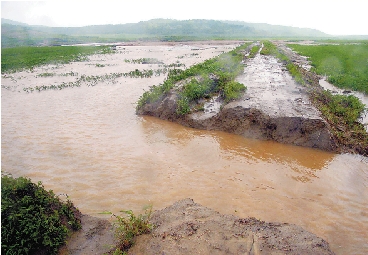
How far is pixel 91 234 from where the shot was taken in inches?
177

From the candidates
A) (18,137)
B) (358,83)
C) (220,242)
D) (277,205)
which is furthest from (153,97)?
(358,83)

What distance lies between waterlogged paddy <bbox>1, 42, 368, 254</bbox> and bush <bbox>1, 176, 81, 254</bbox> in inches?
51.4

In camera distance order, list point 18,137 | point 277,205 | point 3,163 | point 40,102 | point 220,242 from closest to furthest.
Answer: point 220,242 → point 277,205 → point 3,163 → point 18,137 → point 40,102

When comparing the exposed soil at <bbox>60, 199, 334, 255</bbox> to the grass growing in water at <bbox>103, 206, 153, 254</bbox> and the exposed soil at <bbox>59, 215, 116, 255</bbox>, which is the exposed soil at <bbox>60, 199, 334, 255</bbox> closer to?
the exposed soil at <bbox>59, 215, 116, 255</bbox>

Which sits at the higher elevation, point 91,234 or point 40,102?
point 40,102

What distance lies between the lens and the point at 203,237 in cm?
403

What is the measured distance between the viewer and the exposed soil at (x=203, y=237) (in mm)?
3836

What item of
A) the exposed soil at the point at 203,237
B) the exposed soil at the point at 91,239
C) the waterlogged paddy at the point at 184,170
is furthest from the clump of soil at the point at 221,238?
the waterlogged paddy at the point at 184,170

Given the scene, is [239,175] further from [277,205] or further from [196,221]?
[196,221]

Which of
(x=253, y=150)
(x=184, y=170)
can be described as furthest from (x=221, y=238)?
(x=253, y=150)

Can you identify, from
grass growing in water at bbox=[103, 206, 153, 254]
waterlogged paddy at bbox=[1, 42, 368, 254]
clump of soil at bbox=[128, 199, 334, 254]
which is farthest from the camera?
waterlogged paddy at bbox=[1, 42, 368, 254]

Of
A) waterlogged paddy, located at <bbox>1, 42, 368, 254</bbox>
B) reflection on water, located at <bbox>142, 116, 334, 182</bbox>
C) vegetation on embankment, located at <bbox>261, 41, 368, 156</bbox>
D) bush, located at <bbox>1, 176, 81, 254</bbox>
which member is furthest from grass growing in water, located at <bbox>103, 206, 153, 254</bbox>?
vegetation on embankment, located at <bbox>261, 41, 368, 156</bbox>

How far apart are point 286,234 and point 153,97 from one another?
8436mm

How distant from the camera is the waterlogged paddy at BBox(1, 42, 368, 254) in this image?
5.51 m
